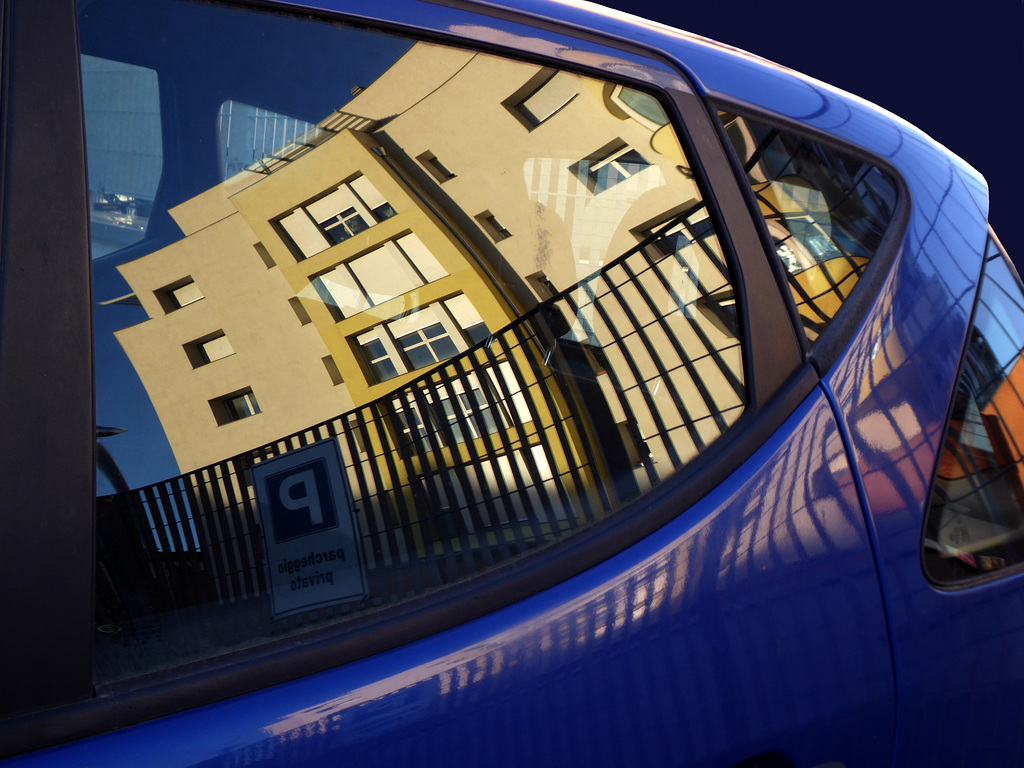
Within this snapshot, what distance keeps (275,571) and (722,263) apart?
0.75 m

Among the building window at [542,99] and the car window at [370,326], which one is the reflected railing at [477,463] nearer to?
the car window at [370,326]

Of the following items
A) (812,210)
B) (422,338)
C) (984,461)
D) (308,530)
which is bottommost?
(984,461)

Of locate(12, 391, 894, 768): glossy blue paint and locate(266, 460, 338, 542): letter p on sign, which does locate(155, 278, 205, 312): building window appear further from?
locate(12, 391, 894, 768): glossy blue paint

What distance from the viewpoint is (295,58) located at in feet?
3.10

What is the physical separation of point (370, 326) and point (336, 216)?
0.15m

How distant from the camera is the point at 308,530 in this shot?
866mm

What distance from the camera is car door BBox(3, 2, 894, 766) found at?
788 millimetres

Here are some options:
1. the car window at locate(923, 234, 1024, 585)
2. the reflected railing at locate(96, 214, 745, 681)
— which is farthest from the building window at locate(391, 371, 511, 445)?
the car window at locate(923, 234, 1024, 585)

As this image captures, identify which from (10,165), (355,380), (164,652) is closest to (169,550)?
(164,652)

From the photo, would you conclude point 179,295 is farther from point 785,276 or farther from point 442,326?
point 785,276

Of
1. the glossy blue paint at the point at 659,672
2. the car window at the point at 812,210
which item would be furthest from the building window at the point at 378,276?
the car window at the point at 812,210

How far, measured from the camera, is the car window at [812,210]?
3.76ft

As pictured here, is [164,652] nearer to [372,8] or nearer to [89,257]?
[89,257]

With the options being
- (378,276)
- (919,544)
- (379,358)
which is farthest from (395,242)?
(919,544)
